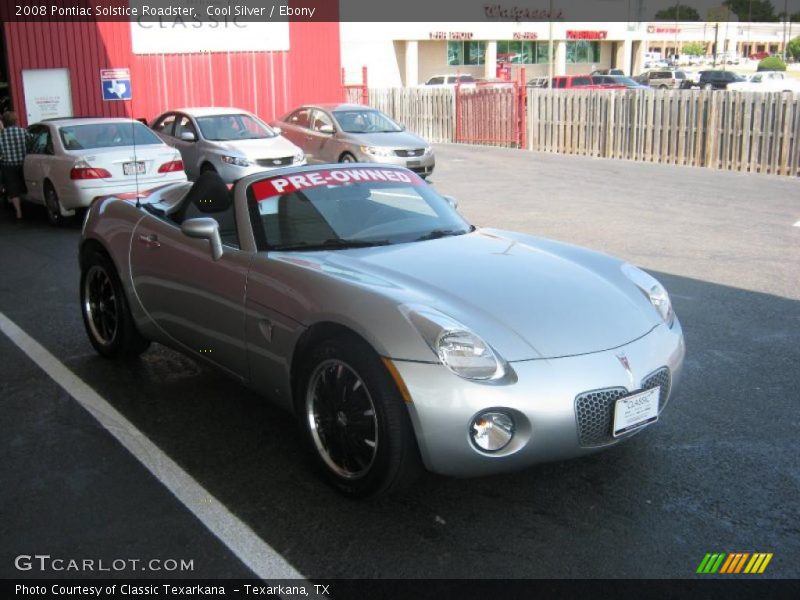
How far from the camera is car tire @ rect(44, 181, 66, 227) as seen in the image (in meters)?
12.8

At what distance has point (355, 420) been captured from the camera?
151 inches

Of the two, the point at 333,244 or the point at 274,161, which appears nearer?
the point at 333,244

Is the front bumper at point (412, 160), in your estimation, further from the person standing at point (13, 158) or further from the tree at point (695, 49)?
the tree at point (695, 49)

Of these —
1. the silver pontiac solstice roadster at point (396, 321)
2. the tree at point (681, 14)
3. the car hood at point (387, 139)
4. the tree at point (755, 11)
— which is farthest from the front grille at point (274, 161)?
the tree at point (755, 11)

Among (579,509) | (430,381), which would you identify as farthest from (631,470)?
(430,381)

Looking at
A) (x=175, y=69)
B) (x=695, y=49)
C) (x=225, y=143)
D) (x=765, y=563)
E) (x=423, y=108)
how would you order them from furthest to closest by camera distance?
(x=695, y=49), (x=423, y=108), (x=175, y=69), (x=225, y=143), (x=765, y=563)

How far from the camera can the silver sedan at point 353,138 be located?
57.2ft

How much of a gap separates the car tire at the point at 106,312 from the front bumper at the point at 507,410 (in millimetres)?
2884

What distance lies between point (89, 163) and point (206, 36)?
14.4 metres

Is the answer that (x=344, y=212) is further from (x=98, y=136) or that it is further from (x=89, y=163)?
(x=98, y=136)

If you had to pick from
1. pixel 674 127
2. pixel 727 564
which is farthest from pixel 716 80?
pixel 727 564

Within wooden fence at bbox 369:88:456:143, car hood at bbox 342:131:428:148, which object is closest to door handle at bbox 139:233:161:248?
car hood at bbox 342:131:428:148

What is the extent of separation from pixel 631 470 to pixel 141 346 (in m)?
3.42

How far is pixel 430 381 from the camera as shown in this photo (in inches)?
140
